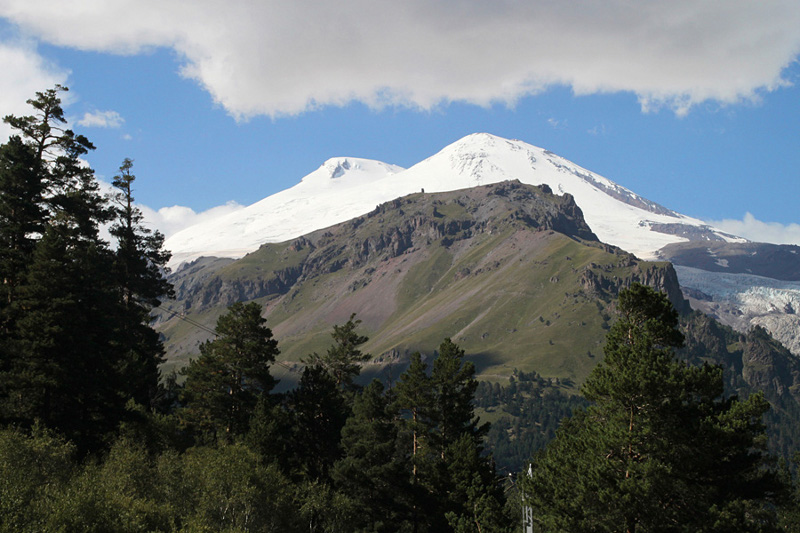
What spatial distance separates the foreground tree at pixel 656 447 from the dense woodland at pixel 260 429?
12 centimetres

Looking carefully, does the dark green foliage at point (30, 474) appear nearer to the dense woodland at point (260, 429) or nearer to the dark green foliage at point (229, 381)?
the dense woodland at point (260, 429)

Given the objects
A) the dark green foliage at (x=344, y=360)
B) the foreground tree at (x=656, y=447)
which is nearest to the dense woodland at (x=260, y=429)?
the foreground tree at (x=656, y=447)

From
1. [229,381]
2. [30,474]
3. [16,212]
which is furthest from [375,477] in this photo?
[16,212]

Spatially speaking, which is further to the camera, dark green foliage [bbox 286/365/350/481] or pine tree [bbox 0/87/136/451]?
dark green foliage [bbox 286/365/350/481]

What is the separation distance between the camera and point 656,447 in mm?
39812

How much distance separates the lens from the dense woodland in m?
39.8

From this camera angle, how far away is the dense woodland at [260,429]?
131 feet

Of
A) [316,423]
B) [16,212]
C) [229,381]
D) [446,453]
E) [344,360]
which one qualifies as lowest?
[446,453]

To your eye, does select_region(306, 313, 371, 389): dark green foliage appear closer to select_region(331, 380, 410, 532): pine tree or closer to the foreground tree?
select_region(331, 380, 410, 532): pine tree

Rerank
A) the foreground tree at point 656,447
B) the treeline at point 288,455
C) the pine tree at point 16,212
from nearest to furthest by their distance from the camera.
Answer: the foreground tree at point 656,447 < the treeline at point 288,455 < the pine tree at point 16,212

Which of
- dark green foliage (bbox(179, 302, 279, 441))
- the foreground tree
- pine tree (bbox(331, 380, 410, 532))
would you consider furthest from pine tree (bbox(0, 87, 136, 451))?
the foreground tree

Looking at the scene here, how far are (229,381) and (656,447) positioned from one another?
40767 mm

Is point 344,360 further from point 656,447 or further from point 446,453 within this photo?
point 656,447

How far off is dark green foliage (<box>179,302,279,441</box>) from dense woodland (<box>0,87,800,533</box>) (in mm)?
207
